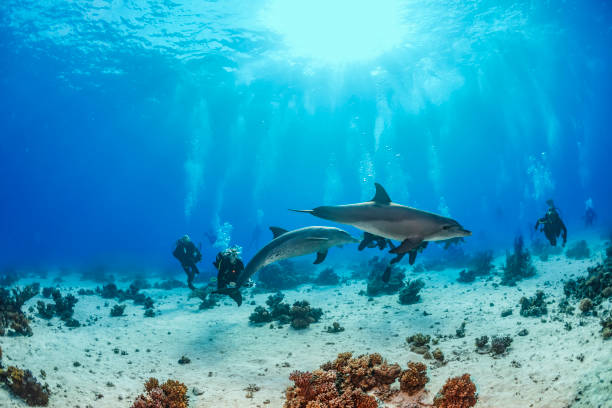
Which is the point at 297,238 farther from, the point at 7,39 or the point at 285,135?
the point at 285,135

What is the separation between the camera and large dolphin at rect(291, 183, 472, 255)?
3.99 metres

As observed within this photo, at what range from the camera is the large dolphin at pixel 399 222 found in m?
3.99

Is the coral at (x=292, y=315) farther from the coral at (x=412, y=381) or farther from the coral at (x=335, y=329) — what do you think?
the coral at (x=412, y=381)

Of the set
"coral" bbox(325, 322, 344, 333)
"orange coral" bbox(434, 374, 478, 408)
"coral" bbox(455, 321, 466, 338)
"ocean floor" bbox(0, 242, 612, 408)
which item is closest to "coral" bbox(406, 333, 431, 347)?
"ocean floor" bbox(0, 242, 612, 408)

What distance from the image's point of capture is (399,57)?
34031mm

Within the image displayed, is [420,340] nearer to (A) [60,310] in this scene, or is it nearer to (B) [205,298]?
(B) [205,298]

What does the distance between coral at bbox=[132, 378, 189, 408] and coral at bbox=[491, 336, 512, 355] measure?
6.29 m

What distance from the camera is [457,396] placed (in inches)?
183

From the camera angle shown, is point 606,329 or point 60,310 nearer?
point 606,329

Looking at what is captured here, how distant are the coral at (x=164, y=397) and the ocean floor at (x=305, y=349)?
1.40 ft

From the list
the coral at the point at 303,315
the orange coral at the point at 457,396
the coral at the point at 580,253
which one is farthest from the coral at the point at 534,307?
the coral at the point at 580,253

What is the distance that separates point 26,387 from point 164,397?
2370mm

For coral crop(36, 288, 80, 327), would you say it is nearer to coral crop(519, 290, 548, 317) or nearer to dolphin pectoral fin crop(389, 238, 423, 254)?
dolphin pectoral fin crop(389, 238, 423, 254)

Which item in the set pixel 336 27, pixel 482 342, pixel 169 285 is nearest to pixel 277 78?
pixel 336 27
